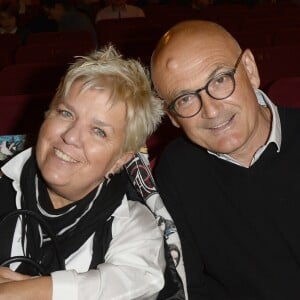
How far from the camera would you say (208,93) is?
145 centimetres

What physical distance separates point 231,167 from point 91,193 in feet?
1.37

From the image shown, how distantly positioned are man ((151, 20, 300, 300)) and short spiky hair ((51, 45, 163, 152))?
0.34 ft

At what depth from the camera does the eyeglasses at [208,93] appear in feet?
4.77

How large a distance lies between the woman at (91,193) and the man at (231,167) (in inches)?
5.5

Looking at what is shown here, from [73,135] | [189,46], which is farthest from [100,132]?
[189,46]

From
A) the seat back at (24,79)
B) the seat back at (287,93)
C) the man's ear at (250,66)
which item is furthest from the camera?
the seat back at (24,79)

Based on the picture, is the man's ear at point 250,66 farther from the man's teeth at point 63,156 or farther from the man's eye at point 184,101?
the man's teeth at point 63,156

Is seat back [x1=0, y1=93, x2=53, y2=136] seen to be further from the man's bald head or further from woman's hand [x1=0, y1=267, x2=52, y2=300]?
woman's hand [x1=0, y1=267, x2=52, y2=300]

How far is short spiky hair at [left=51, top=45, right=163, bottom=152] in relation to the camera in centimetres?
135

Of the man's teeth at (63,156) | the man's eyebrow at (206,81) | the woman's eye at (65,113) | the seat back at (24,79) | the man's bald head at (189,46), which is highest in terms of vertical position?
the man's bald head at (189,46)

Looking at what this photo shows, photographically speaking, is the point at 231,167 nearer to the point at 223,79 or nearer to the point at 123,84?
the point at 223,79

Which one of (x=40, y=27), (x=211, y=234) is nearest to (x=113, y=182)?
(x=211, y=234)

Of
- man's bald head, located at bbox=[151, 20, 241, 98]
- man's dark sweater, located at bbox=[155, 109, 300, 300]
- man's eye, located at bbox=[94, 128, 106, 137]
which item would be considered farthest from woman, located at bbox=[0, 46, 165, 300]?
man's dark sweater, located at bbox=[155, 109, 300, 300]

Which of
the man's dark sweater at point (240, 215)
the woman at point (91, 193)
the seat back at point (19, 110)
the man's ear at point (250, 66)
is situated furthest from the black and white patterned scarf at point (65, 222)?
the seat back at point (19, 110)
